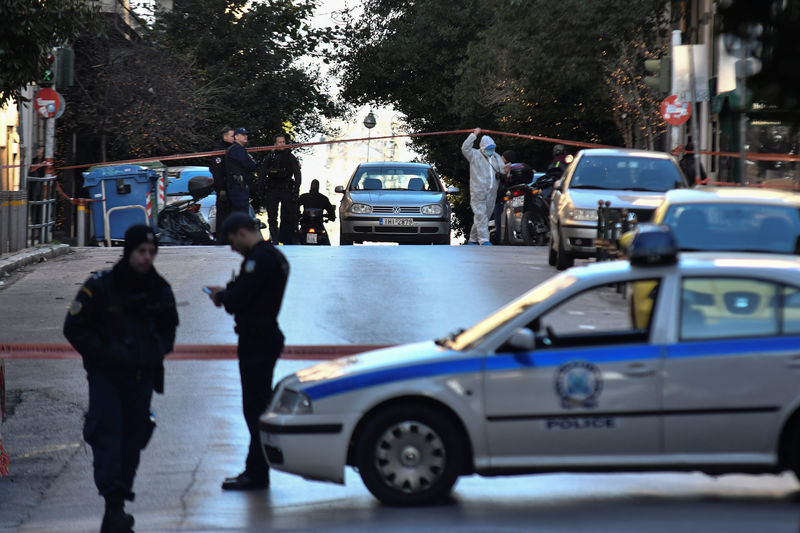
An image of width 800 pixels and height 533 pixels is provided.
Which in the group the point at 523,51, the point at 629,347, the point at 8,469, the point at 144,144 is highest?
the point at 523,51

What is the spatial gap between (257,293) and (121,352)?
1090mm

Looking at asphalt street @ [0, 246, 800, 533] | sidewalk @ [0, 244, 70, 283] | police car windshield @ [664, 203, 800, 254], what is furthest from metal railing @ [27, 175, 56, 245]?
police car windshield @ [664, 203, 800, 254]

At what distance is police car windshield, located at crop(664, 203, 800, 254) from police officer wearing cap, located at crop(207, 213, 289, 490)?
5427 mm

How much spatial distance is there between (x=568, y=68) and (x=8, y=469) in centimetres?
2927

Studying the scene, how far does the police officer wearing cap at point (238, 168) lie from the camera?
2159 cm

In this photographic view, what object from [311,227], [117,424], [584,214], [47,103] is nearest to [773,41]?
[117,424]

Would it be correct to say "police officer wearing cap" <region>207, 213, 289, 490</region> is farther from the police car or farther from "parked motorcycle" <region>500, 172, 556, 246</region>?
"parked motorcycle" <region>500, 172, 556, 246</region>

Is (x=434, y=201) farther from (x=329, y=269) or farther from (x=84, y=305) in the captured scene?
(x=84, y=305)

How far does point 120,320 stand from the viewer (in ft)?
25.5

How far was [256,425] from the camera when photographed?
880 cm

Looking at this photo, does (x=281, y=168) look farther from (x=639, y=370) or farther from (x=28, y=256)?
(x=639, y=370)

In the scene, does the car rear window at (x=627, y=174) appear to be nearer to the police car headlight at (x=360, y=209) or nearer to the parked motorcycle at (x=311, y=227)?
the police car headlight at (x=360, y=209)

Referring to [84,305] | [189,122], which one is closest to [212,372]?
[84,305]

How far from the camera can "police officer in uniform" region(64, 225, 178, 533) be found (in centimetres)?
769
